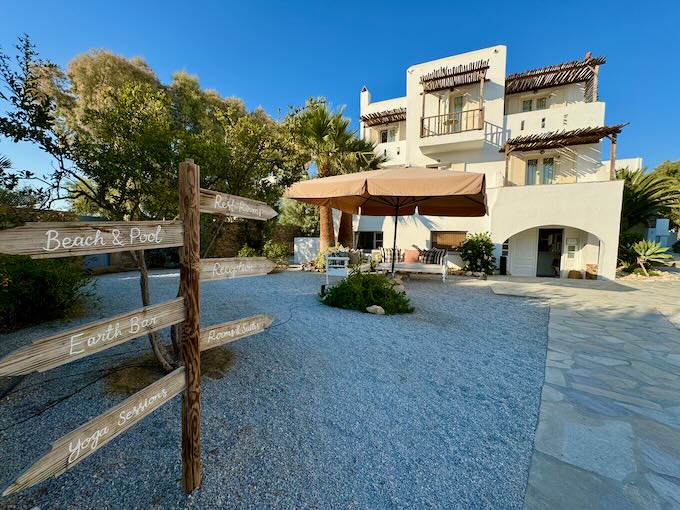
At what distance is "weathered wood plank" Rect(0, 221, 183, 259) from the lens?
37.1 inches

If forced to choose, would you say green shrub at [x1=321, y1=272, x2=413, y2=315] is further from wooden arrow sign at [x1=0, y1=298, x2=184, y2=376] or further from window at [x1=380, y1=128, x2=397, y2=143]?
window at [x1=380, y1=128, x2=397, y2=143]

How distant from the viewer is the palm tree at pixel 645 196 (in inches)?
522

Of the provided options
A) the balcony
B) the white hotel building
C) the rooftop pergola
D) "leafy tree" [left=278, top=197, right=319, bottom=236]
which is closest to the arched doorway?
the white hotel building

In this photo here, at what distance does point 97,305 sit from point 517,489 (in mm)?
6174

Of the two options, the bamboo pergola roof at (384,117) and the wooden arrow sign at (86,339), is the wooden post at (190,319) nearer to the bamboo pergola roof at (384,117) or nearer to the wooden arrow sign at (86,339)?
the wooden arrow sign at (86,339)

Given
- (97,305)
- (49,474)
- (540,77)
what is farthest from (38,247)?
(540,77)

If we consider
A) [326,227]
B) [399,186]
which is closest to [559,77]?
[326,227]

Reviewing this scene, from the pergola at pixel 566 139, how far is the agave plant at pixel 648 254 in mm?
3480

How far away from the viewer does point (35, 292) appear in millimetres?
4020

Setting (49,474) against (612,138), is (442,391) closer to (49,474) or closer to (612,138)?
(49,474)

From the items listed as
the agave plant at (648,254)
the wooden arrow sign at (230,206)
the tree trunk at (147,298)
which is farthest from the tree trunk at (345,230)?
the agave plant at (648,254)

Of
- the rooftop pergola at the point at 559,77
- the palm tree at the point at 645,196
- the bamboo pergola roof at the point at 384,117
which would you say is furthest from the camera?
the bamboo pergola roof at the point at 384,117

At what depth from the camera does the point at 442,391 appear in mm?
2643

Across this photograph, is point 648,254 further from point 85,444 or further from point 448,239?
point 85,444
